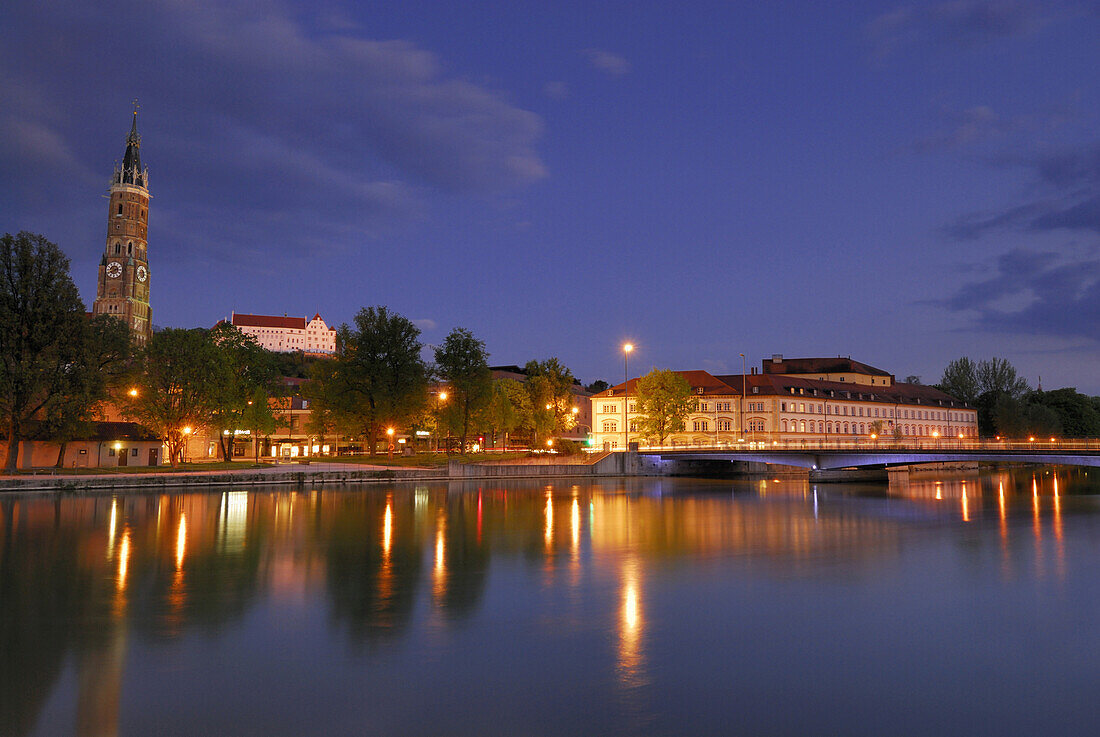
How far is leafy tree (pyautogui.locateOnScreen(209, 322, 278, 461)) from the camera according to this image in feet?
226

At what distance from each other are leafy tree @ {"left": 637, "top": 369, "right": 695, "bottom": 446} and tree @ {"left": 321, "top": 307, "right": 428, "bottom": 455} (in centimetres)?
3258

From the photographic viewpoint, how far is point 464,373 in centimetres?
8512

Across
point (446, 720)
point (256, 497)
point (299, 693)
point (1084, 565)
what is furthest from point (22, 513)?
point (1084, 565)

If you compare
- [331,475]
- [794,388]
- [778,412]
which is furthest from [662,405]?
[331,475]

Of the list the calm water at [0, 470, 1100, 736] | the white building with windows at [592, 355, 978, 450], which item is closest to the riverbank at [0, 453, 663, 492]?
the white building with windows at [592, 355, 978, 450]

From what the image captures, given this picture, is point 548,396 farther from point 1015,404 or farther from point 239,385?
point 1015,404

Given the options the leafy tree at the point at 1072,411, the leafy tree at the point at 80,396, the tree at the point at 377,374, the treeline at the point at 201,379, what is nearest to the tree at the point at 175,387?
the treeline at the point at 201,379

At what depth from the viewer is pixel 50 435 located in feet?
192

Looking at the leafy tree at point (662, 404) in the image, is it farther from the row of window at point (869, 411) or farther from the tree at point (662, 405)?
the row of window at point (869, 411)

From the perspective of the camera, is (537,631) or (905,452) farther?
(905,452)

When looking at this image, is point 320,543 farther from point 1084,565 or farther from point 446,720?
point 1084,565

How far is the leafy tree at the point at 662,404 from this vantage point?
10056cm

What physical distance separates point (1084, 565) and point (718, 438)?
90551 mm

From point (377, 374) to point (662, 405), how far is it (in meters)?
39.0
